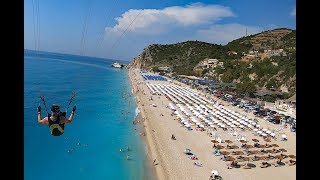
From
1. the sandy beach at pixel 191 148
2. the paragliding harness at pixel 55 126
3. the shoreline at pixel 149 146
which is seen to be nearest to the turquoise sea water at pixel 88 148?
the shoreline at pixel 149 146

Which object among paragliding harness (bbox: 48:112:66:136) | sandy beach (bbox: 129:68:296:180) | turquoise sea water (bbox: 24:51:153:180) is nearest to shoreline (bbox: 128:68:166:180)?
sandy beach (bbox: 129:68:296:180)

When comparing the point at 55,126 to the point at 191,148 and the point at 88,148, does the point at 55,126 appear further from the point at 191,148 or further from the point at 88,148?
the point at 88,148

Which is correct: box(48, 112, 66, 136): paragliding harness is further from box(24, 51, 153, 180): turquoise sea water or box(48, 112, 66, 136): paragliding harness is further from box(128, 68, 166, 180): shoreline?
box(24, 51, 153, 180): turquoise sea water

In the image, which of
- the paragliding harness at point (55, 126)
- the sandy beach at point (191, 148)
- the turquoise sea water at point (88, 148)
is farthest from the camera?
the turquoise sea water at point (88, 148)

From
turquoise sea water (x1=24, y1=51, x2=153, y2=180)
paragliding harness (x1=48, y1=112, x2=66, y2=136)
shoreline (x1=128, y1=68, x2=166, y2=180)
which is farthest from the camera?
turquoise sea water (x1=24, y1=51, x2=153, y2=180)

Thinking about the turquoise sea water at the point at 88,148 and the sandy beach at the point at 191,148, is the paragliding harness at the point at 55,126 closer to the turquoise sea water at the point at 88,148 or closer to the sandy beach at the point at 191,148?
the sandy beach at the point at 191,148

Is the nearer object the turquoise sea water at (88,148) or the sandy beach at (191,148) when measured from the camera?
the sandy beach at (191,148)

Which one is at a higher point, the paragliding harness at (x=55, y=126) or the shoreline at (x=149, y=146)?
the paragliding harness at (x=55, y=126)

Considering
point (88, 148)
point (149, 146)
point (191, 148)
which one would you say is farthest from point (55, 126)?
point (88, 148)
